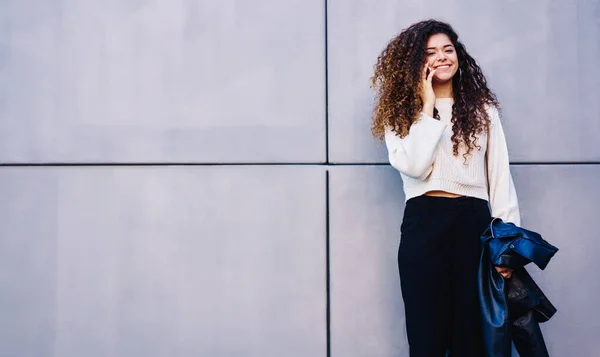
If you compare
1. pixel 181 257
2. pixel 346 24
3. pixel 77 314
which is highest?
pixel 346 24

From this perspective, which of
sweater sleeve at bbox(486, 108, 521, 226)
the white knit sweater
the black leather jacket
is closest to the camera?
the black leather jacket

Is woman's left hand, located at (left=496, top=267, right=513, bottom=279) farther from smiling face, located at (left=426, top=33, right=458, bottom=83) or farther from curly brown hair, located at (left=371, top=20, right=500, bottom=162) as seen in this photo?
smiling face, located at (left=426, top=33, right=458, bottom=83)

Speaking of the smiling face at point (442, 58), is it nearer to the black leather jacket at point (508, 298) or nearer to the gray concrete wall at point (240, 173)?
the gray concrete wall at point (240, 173)

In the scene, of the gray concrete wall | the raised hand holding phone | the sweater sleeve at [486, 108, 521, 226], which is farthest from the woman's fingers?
the gray concrete wall

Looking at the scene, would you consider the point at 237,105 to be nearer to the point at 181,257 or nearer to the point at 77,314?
the point at 181,257

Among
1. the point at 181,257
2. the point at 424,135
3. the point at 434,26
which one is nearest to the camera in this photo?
the point at 424,135

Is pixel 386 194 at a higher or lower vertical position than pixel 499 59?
lower

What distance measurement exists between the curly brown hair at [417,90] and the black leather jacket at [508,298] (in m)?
0.42

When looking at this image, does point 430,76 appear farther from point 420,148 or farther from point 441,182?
point 441,182

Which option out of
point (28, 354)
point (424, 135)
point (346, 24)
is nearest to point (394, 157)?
point (424, 135)

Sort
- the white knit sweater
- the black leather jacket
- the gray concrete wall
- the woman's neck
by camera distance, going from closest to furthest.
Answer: the black leather jacket
the white knit sweater
the woman's neck
the gray concrete wall

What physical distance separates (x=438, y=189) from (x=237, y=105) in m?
1.27

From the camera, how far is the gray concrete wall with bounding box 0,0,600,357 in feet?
10.0

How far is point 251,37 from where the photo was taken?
3.11 meters
